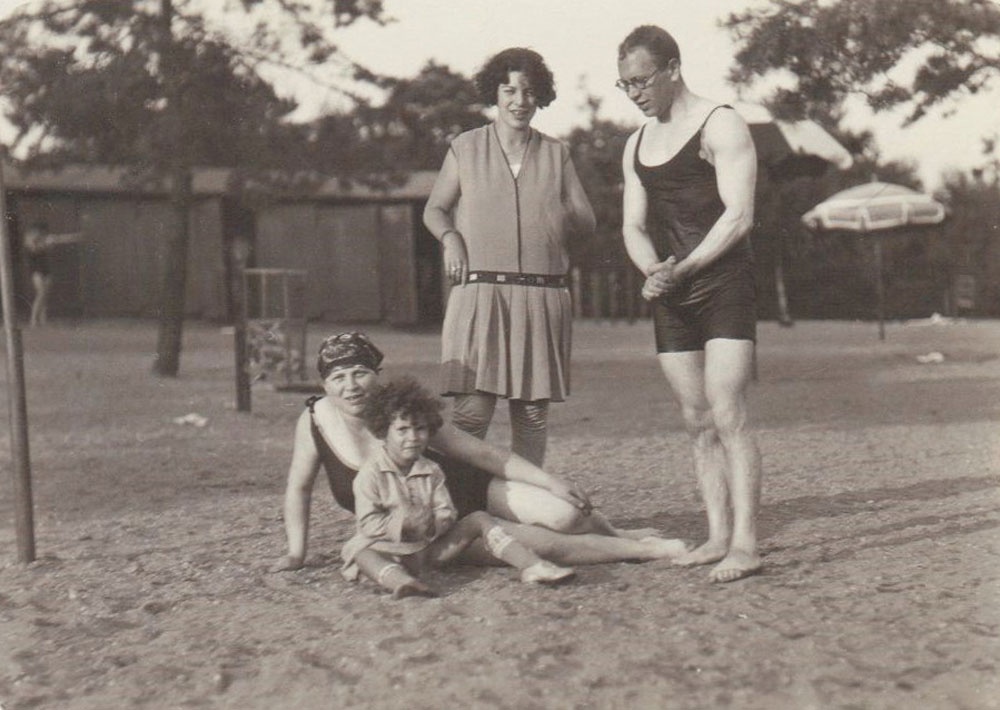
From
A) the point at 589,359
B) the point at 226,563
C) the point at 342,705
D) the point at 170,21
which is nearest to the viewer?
the point at 342,705

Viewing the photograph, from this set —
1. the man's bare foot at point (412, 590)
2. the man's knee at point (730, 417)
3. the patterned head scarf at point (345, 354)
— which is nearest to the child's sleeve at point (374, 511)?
the man's bare foot at point (412, 590)

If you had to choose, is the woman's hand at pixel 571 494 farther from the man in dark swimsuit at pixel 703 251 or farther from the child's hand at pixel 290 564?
the child's hand at pixel 290 564

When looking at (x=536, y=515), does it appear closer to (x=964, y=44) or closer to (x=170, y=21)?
(x=964, y=44)

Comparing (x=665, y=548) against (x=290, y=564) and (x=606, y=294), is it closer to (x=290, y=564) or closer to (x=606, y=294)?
(x=290, y=564)

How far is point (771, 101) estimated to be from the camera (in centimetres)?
793

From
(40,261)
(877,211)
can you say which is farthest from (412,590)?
(40,261)

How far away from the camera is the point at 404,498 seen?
412cm

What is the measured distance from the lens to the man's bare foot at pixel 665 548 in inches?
167

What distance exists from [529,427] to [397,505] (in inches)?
27.3

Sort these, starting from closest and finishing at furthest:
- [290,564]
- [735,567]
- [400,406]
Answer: [735,567] → [400,406] → [290,564]

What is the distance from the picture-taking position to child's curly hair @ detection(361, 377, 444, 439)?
4062 millimetres

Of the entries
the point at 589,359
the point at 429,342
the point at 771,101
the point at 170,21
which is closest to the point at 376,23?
the point at 170,21

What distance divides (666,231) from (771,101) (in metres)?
4.10

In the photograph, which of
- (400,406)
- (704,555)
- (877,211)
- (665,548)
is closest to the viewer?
(400,406)
